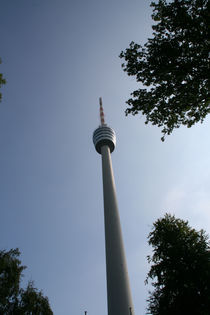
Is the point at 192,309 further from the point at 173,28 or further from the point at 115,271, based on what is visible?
the point at 115,271

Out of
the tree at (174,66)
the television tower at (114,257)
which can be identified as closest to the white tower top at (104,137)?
the television tower at (114,257)

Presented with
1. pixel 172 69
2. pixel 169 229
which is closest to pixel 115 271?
pixel 169 229

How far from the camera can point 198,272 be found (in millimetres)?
20219

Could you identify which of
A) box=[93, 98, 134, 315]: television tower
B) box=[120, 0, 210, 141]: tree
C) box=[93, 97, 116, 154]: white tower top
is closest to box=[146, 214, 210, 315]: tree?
box=[120, 0, 210, 141]: tree

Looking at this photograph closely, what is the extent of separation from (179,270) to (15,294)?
64.2 feet

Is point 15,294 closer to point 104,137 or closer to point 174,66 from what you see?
point 174,66

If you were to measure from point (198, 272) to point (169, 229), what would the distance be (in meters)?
4.73

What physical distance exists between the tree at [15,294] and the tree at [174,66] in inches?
954

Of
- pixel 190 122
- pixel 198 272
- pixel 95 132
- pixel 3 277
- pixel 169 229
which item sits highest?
pixel 95 132

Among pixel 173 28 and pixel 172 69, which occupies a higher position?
pixel 173 28

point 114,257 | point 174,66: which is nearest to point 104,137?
point 114,257

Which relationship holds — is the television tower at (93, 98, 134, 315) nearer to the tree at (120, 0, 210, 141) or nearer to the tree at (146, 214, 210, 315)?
the tree at (146, 214, 210, 315)

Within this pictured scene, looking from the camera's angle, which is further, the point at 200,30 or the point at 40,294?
the point at 40,294

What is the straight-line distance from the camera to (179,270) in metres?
20.9
